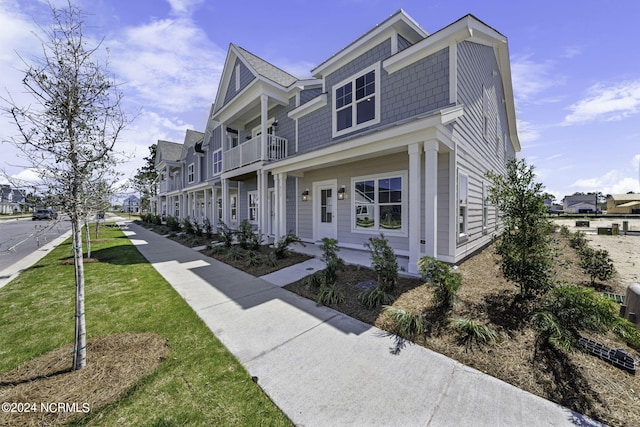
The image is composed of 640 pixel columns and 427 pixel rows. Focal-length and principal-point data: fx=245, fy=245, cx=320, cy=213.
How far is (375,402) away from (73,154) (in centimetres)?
401

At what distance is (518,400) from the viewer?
2.31 metres

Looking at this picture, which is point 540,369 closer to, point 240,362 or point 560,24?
point 240,362

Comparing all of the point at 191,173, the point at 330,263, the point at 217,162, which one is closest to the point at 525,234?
the point at 330,263

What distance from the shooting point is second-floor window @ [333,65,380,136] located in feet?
25.8

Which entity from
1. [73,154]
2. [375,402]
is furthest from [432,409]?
[73,154]

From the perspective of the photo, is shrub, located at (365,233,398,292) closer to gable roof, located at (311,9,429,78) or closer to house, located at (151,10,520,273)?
house, located at (151,10,520,273)

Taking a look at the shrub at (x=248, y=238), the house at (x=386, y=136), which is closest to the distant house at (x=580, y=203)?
the house at (x=386, y=136)

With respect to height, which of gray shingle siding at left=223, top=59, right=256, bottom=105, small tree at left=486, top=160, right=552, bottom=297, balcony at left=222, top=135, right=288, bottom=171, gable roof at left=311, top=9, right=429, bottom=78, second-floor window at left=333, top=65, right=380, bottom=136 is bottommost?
small tree at left=486, top=160, right=552, bottom=297

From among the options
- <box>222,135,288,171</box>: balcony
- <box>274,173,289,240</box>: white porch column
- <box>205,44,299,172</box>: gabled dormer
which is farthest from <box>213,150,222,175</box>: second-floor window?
<box>274,173,289,240</box>: white porch column

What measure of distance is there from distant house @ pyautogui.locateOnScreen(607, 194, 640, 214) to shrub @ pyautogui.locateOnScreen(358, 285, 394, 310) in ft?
207

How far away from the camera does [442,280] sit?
388cm

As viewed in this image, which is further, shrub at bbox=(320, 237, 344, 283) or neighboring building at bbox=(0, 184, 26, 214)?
shrub at bbox=(320, 237, 344, 283)

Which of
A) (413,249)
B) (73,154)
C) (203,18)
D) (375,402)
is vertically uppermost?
(203,18)

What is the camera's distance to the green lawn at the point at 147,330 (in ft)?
7.18
